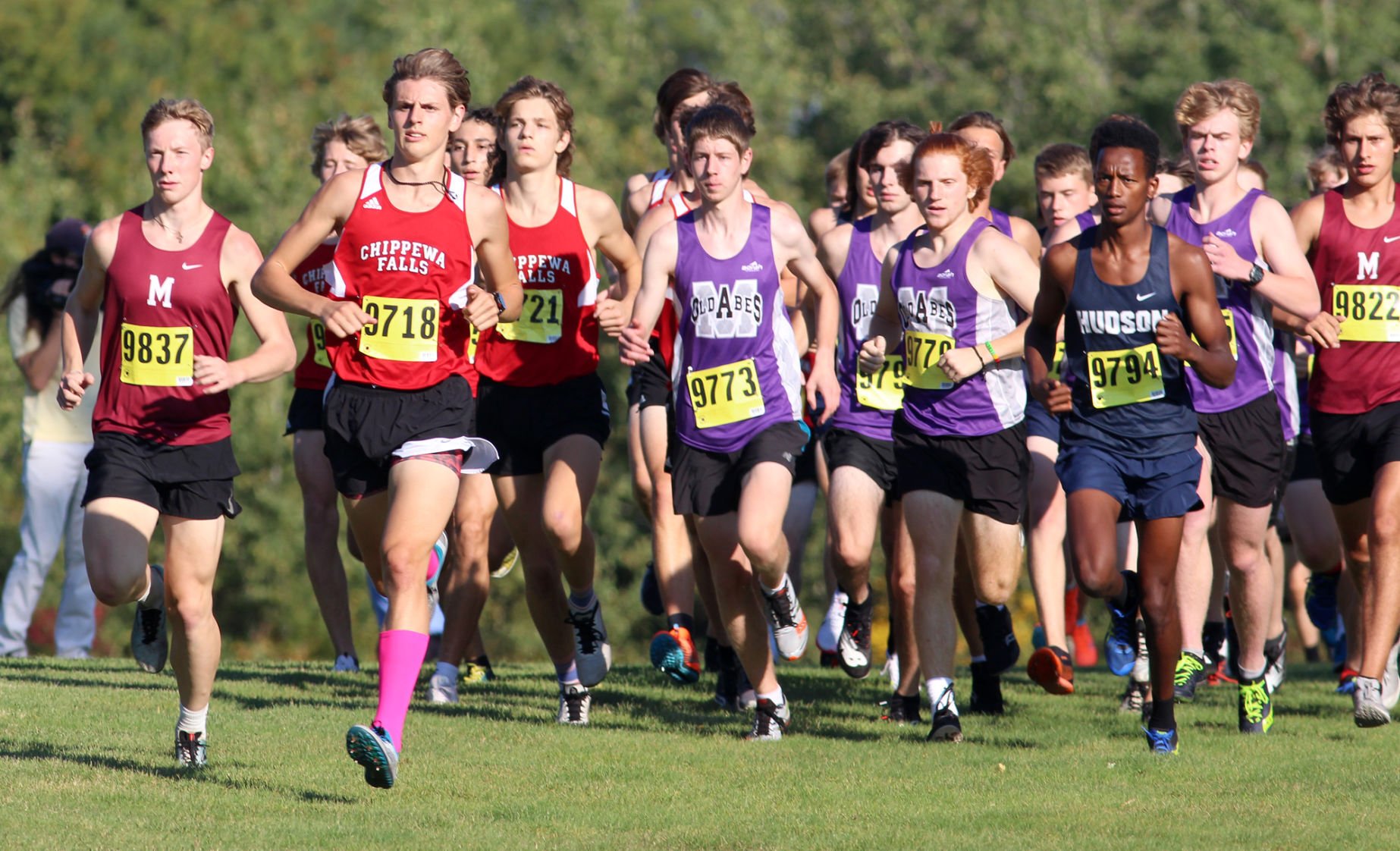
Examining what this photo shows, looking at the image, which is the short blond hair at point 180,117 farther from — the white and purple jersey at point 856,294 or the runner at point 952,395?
the white and purple jersey at point 856,294

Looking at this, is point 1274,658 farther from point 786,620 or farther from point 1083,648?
point 786,620

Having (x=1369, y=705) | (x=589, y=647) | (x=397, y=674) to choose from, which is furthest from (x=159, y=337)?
(x=1369, y=705)

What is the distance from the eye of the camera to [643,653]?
2856 cm

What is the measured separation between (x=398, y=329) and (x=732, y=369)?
5.31 feet

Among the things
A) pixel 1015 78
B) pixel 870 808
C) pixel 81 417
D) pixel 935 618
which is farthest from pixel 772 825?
pixel 1015 78

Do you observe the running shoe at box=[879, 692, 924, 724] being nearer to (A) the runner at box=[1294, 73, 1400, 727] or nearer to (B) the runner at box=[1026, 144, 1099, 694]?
(B) the runner at box=[1026, 144, 1099, 694]

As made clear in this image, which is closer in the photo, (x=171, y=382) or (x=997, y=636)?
(x=171, y=382)

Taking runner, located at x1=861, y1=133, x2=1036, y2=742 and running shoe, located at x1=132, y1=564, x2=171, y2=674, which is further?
running shoe, located at x1=132, y1=564, x2=171, y2=674

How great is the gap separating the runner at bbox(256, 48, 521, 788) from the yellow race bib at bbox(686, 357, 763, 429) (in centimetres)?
126

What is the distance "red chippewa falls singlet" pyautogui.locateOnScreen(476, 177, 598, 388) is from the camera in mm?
7961

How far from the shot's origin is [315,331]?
854cm

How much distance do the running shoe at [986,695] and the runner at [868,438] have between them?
1.27 feet

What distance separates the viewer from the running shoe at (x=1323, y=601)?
1059 cm

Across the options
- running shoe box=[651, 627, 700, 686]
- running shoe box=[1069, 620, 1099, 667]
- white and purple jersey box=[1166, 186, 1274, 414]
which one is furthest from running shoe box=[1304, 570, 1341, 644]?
running shoe box=[651, 627, 700, 686]
